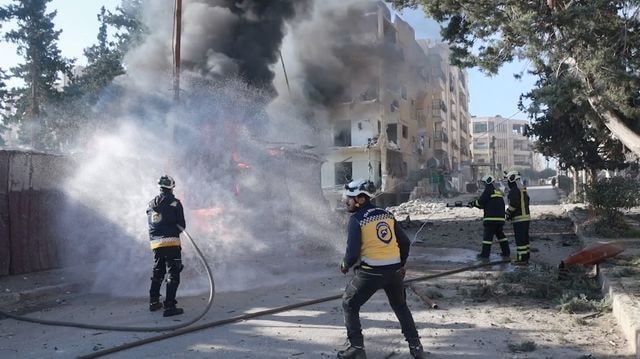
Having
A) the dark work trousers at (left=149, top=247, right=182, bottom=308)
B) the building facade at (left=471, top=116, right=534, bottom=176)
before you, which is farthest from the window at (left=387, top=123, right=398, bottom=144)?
the building facade at (left=471, top=116, right=534, bottom=176)

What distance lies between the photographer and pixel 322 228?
12281 millimetres

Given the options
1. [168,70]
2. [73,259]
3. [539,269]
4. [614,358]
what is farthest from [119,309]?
[168,70]

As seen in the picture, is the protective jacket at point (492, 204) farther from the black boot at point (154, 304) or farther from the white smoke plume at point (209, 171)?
the black boot at point (154, 304)

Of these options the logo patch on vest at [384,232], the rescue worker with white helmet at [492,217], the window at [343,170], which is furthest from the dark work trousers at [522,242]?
the window at [343,170]

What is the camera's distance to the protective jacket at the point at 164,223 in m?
5.79

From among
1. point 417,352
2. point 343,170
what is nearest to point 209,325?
point 417,352

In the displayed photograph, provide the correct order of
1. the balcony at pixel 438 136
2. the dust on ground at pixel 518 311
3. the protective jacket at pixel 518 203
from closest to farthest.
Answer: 1. the dust on ground at pixel 518 311
2. the protective jacket at pixel 518 203
3. the balcony at pixel 438 136

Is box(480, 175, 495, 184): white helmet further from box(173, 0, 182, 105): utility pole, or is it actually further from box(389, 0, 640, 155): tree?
box(173, 0, 182, 105): utility pole

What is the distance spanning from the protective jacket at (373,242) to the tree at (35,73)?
71.3ft

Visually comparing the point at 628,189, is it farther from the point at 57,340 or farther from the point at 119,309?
the point at 57,340

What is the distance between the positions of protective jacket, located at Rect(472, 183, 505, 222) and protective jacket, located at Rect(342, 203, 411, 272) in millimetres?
5422

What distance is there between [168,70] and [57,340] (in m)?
8.85

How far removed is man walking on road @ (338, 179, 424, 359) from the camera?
4.00m

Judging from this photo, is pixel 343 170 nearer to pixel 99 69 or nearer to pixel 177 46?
pixel 99 69
